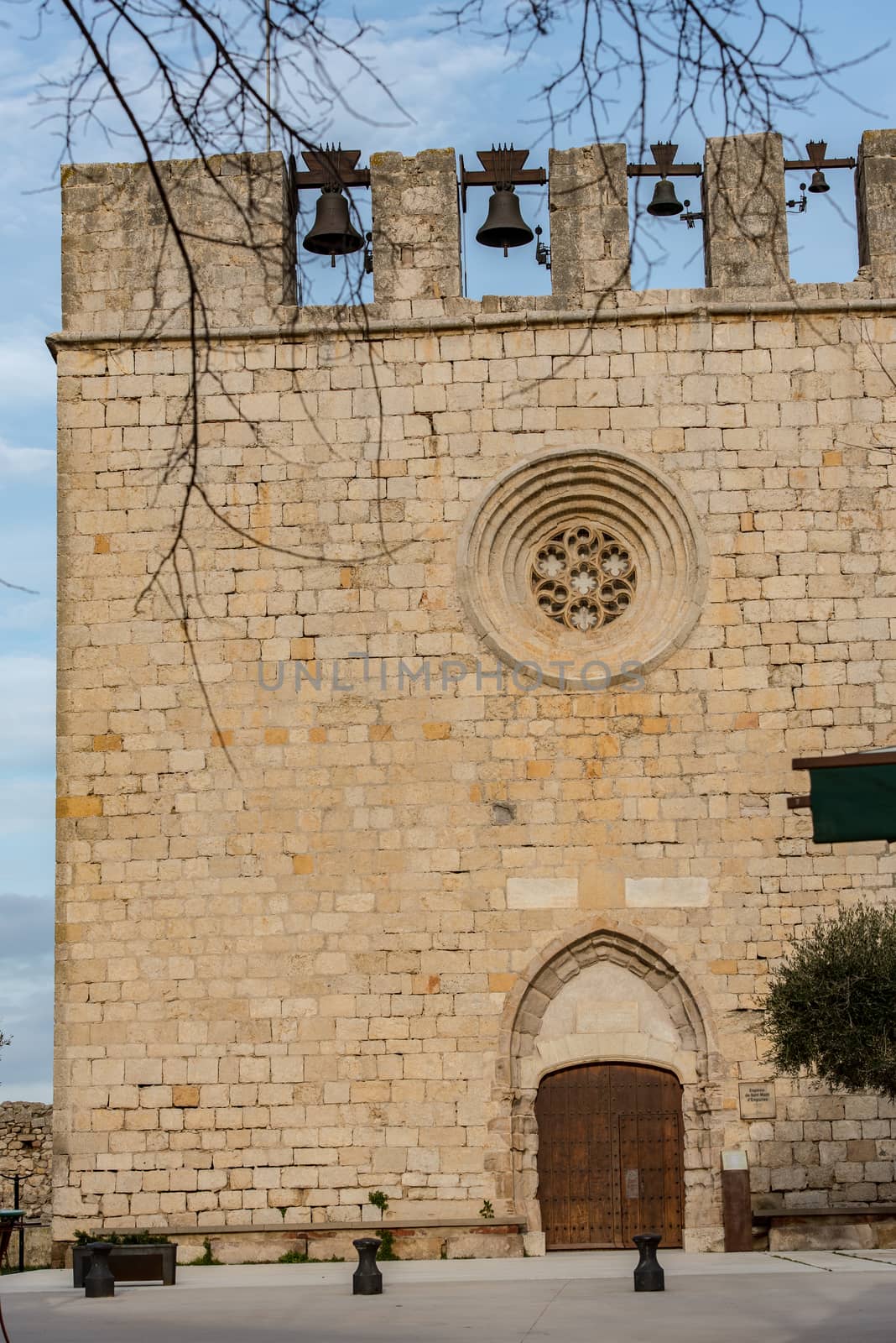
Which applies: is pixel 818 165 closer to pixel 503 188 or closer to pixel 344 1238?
pixel 503 188

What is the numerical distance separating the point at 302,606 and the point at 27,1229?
6.48 metres

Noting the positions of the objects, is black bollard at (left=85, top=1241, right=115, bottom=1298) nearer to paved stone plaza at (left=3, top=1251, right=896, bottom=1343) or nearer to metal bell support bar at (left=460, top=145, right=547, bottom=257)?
paved stone plaza at (left=3, top=1251, right=896, bottom=1343)

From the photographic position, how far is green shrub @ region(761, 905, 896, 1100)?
11016mm

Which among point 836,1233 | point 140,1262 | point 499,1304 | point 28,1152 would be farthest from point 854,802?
point 28,1152

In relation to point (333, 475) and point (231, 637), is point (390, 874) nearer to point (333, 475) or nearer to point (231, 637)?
point (231, 637)

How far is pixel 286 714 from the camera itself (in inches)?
500

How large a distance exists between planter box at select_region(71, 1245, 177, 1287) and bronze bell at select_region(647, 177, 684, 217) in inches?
307

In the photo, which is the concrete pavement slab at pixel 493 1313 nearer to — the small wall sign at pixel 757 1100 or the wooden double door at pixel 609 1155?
the small wall sign at pixel 757 1100

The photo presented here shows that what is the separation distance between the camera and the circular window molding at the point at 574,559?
1277 centimetres

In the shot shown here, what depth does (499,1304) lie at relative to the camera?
350 inches

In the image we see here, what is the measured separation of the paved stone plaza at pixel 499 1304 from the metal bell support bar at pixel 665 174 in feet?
23.5

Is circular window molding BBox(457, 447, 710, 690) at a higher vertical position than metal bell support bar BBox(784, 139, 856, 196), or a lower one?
lower

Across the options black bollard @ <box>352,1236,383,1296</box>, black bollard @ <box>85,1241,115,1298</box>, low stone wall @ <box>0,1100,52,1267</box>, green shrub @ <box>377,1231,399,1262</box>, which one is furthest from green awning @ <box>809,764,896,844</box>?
low stone wall @ <box>0,1100,52,1267</box>

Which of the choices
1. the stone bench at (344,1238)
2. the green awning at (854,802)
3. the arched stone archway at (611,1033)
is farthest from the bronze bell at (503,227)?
the green awning at (854,802)
